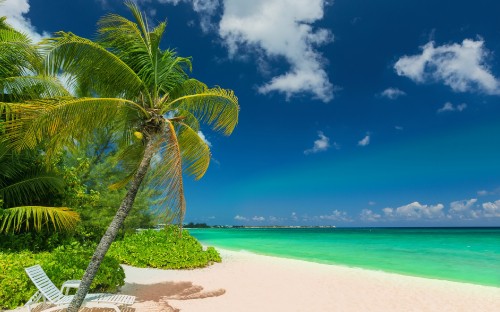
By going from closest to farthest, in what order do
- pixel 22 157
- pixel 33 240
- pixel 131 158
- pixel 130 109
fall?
pixel 130 109, pixel 131 158, pixel 22 157, pixel 33 240

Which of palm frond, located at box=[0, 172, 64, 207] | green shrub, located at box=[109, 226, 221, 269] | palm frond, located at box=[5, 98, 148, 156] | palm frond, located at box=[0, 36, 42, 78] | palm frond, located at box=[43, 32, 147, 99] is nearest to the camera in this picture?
palm frond, located at box=[5, 98, 148, 156]

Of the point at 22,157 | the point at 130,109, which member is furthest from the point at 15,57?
the point at 130,109

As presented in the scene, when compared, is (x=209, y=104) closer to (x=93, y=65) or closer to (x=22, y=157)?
(x=93, y=65)

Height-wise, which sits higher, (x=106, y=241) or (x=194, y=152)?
(x=194, y=152)

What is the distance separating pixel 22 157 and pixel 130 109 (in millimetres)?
4713

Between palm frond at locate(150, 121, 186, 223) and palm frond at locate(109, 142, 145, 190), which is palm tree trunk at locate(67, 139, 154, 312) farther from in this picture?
palm frond at locate(109, 142, 145, 190)

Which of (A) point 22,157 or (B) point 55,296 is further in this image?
(A) point 22,157

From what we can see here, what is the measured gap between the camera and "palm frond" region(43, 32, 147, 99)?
567 centimetres

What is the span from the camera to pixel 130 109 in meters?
6.69

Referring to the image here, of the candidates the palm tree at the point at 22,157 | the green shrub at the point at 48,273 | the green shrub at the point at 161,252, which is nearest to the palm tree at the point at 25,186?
the palm tree at the point at 22,157

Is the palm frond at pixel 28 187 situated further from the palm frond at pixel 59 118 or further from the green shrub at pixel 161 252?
the green shrub at pixel 161 252

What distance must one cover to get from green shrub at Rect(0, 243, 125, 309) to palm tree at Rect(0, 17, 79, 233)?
3.12ft

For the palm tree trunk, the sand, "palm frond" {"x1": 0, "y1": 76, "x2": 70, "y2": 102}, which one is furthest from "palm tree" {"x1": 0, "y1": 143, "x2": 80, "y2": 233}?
the palm tree trunk

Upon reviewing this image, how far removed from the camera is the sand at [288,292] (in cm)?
794
